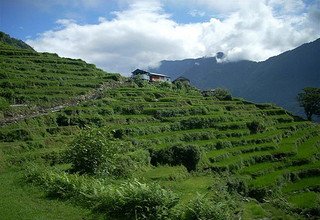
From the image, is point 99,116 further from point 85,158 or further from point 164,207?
point 164,207

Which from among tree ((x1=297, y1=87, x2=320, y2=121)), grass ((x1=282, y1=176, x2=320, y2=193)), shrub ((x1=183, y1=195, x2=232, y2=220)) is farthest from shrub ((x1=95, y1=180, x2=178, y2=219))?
tree ((x1=297, y1=87, x2=320, y2=121))

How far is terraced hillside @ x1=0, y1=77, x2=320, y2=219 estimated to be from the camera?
54.8ft

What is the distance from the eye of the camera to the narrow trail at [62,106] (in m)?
39.2

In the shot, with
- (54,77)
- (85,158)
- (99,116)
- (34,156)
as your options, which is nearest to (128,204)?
(85,158)

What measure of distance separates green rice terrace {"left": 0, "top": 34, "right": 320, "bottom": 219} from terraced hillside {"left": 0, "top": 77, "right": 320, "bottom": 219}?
8 centimetres

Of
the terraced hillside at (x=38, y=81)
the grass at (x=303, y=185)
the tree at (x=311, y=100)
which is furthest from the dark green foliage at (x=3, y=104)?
the tree at (x=311, y=100)

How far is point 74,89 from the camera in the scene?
5375 centimetres

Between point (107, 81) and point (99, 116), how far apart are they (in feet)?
68.5

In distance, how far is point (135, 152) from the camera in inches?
1375

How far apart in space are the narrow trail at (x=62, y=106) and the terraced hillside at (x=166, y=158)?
1.00m

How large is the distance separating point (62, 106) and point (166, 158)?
16.6 m

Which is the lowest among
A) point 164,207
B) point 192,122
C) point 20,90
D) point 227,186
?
point 227,186

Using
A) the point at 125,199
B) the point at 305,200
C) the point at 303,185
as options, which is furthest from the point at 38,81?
the point at 125,199

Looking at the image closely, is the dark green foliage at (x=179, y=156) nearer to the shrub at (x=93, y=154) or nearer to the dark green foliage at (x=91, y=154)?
the shrub at (x=93, y=154)
